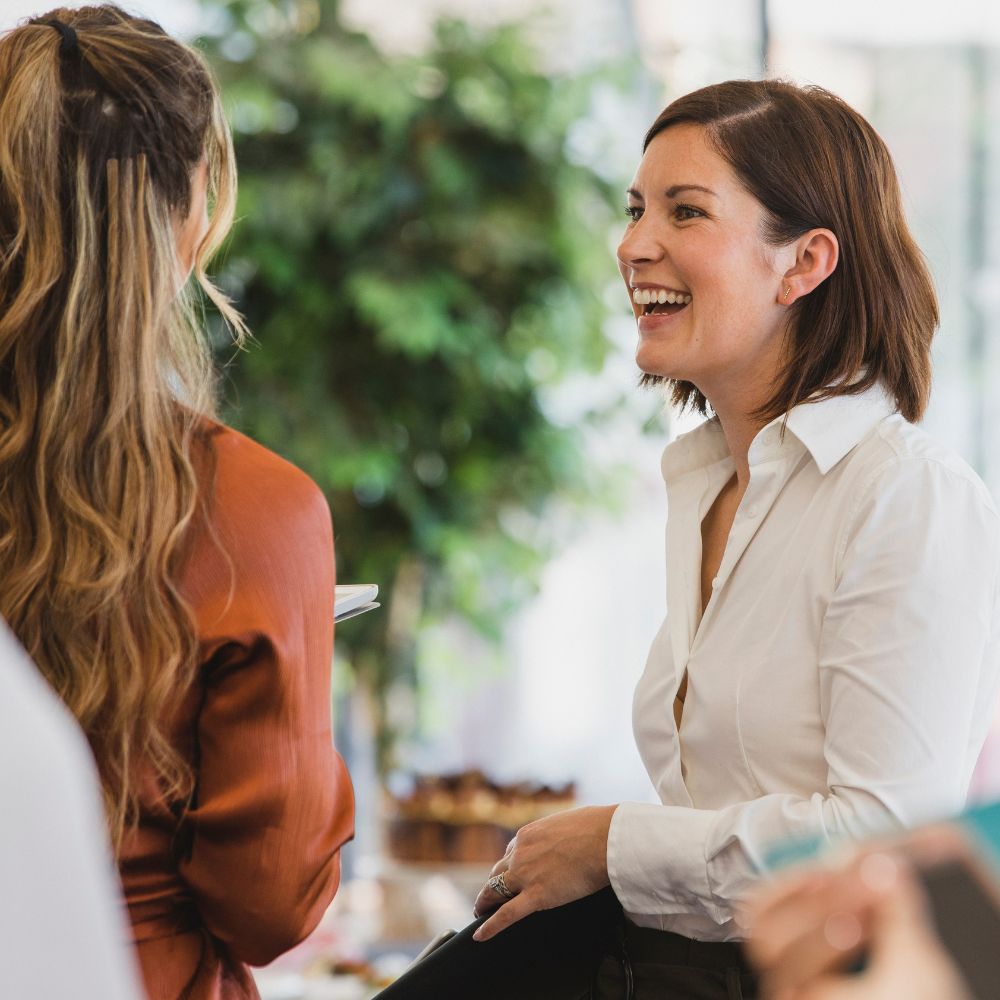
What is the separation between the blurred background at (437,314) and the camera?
3221 mm

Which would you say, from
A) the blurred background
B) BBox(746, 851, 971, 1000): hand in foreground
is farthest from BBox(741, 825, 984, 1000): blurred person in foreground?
the blurred background

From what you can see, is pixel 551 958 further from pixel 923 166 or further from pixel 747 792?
pixel 923 166

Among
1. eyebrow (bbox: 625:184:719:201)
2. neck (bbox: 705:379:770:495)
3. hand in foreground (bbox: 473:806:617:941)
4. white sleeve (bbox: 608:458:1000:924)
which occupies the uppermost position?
eyebrow (bbox: 625:184:719:201)

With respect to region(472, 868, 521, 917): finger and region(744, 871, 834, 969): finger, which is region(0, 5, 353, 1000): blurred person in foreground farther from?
region(744, 871, 834, 969): finger

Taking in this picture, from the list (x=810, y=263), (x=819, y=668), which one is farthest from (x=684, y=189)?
(x=819, y=668)

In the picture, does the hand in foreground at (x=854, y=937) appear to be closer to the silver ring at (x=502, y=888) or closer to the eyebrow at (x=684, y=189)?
the silver ring at (x=502, y=888)

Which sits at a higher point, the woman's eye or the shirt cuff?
the woman's eye

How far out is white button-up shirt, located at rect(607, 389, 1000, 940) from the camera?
1084 millimetres

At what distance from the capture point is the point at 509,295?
3.39 meters

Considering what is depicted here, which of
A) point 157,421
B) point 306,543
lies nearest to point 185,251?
point 157,421

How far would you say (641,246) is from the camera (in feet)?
4.61

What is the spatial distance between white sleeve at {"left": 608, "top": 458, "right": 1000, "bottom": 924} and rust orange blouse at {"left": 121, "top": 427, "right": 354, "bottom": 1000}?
297 millimetres

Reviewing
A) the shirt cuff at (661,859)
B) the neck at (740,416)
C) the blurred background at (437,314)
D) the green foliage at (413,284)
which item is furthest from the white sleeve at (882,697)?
the green foliage at (413,284)

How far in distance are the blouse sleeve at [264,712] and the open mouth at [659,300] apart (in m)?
0.53
